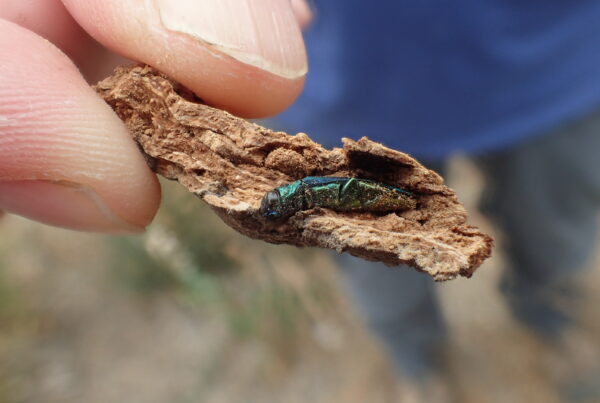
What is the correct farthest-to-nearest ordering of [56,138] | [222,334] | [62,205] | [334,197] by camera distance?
1. [222,334]
2. [62,205]
3. [56,138]
4. [334,197]

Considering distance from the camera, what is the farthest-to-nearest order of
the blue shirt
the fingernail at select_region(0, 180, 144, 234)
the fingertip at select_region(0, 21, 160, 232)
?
1. the blue shirt
2. the fingernail at select_region(0, 180, 144, 234)
3. the fingertip at select_region(0, 21, 160, 232)

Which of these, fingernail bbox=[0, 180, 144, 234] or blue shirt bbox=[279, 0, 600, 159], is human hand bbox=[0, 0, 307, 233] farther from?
blue shirt bbox=[279, 0, 600, 159]

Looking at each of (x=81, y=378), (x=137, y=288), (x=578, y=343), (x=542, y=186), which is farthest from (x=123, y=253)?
(x=578, y=343)

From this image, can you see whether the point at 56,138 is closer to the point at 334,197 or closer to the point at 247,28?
the point at 247,28

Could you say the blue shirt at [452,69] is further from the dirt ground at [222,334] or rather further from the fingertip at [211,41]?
the dirt ground at [222,334]

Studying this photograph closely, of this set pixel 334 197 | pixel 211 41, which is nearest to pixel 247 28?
pixel 211 41

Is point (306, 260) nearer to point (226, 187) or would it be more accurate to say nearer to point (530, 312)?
point (530, 312)

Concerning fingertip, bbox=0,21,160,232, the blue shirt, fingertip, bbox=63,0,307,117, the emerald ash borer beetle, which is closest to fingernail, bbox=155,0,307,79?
fingertip, bbox=63,0,307,117

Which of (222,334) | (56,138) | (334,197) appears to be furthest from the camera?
(222,334)
